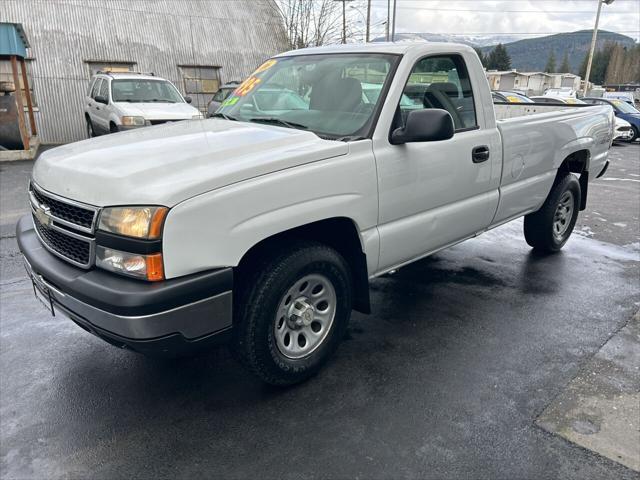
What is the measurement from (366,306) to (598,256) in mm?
3588

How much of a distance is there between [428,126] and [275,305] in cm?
141

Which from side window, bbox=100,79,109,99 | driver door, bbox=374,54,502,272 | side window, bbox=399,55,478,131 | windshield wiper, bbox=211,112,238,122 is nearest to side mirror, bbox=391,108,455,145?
driver door, bbox=374,54,502,272

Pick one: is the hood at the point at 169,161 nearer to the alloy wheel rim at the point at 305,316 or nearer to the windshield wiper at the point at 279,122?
the windshield wiper at the point at 279,122

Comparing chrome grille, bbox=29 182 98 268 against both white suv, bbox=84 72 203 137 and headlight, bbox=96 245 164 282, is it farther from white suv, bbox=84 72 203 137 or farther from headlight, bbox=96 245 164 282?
white suv, bbox=84 72 203 137

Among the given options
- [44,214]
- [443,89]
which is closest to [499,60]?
[443,89]

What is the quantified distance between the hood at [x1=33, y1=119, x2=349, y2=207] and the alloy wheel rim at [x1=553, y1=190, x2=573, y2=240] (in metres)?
3.47

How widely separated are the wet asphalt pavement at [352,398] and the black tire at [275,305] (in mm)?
177

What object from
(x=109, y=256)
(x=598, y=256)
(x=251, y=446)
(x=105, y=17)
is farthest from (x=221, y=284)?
(x=105, y=17)

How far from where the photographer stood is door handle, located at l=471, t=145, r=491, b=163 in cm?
388

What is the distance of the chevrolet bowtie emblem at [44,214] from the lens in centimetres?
284

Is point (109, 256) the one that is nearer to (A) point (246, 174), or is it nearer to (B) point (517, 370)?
(A) point (246, 174)

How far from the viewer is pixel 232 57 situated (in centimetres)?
2314

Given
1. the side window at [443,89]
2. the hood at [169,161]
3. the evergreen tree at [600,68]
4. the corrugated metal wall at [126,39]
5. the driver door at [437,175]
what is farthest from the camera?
the evergreen tree at [600,68]

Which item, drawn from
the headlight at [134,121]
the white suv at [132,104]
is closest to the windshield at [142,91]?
the white suv at [132,104]
